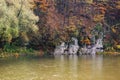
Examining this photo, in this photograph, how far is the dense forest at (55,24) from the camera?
40859 millimetres

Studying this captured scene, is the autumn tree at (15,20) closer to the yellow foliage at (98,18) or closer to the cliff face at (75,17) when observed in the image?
the cliff face at (75,17)

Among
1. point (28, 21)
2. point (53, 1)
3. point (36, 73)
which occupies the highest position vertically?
point (53, 1)

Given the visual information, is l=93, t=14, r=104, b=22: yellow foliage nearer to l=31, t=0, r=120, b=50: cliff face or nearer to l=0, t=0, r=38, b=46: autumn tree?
l=31, t=0, r=120, b=50: cliff face

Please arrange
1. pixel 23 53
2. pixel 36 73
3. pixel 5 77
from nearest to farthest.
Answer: pixel 5 77 → pixel 36 73 → pixel 23 53

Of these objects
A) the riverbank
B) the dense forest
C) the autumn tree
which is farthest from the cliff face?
the autumn tree

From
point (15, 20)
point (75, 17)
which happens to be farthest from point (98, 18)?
point (15, 20)

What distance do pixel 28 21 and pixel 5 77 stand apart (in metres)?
17.9

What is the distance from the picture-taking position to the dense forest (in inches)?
1609

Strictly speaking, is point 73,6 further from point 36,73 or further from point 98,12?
point 36,73

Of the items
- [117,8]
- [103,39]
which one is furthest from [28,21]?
[117,8]

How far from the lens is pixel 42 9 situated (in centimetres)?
4825

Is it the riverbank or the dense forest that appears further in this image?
the riverbank

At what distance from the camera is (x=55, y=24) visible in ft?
161

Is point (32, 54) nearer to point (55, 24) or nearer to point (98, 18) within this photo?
point (55, 24)
